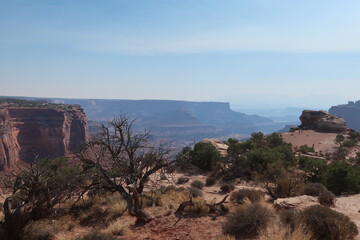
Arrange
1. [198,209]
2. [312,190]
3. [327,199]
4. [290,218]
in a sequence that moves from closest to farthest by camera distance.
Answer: [290,218]
[198,209]
[327,199]
[312,190]

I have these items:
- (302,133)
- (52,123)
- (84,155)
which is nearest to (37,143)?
(52,123)

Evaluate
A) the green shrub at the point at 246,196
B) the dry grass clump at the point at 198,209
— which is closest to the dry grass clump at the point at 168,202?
the dry grass clump at the point at 198,209

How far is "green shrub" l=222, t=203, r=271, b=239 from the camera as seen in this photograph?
25.3 feet

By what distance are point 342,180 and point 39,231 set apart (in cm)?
1661

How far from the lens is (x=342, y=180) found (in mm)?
16297

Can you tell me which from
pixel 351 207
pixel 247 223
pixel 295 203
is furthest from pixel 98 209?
pixel 351 207

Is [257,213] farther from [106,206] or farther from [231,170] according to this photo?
[231,170]

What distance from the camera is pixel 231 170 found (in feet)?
72.9

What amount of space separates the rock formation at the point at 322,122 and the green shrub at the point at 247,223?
198ft

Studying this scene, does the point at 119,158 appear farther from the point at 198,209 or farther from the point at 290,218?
the point at 290,218

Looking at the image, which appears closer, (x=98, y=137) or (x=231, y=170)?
(x=98, y=137)

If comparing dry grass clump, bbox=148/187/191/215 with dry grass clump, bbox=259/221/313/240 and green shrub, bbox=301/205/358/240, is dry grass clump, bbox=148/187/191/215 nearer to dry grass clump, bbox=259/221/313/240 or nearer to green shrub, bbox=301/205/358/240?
dry grass clump, bbox=259/221/313/240

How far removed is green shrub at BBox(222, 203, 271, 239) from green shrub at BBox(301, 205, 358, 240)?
115 centimetres

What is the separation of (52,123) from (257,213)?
88.5 meters
